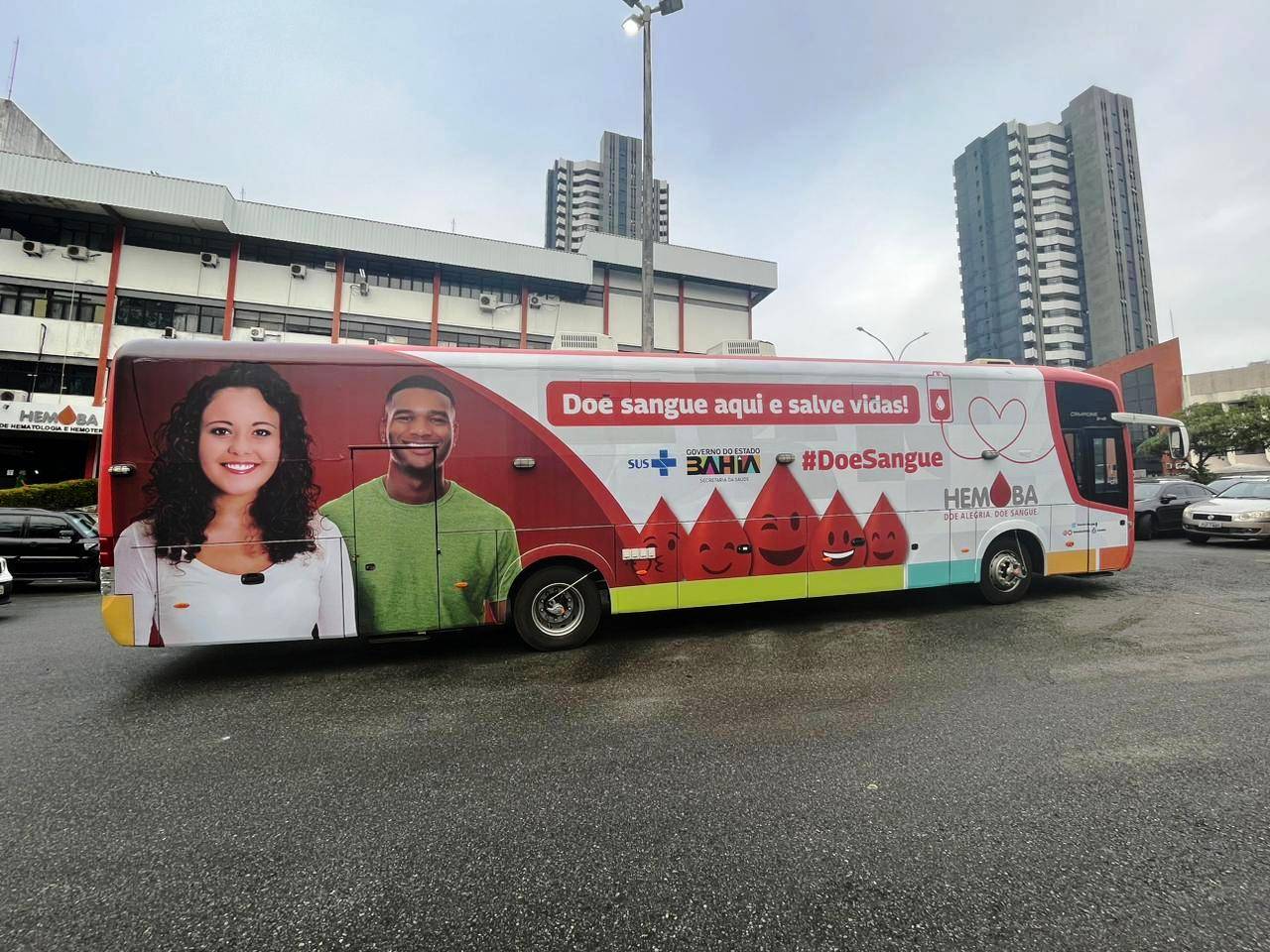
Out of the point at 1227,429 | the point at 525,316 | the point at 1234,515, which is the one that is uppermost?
the point at 525,316

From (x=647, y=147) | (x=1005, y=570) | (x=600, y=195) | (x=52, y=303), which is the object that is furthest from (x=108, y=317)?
(x=600, y=195)

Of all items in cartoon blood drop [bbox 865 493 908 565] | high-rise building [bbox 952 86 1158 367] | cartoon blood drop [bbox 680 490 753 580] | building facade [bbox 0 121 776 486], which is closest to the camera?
cartoon blood drop [bbox 680 490 753 580]

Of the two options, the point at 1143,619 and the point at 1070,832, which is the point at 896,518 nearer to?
the point at 1143,619

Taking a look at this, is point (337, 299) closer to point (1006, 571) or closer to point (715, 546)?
point (715, 546)

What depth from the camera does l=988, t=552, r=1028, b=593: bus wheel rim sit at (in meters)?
7.39

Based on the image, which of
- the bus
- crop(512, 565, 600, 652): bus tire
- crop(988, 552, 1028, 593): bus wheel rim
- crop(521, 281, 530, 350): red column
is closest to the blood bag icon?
the bus

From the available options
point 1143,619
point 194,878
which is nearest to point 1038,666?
point 1143,619

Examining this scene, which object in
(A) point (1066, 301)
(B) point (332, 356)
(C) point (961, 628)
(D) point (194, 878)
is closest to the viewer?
(D) point (194, 878)

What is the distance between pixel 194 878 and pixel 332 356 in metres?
4.28

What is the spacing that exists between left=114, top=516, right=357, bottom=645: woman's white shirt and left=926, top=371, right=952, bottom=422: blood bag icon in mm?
6962

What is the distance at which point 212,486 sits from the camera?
5020 millimetres

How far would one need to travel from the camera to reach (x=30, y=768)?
3420mm

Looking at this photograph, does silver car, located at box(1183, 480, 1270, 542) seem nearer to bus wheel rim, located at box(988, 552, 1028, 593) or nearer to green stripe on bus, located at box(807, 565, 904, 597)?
bus wheel rim, located at box(988, 552, 1028, 593)

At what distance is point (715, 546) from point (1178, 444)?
7829 millimetres
